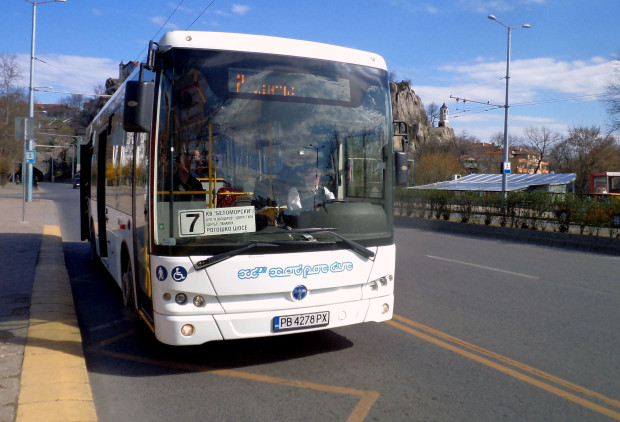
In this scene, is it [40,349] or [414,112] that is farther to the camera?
[414,112]

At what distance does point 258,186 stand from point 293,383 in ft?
5.78

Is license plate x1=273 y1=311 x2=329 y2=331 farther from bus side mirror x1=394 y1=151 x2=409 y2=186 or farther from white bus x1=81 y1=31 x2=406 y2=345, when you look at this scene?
bus side mirror x1=394 y1=151 x2=409 y2=186

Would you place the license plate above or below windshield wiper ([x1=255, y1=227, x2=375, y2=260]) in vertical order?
below

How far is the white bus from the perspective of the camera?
4.80 metres

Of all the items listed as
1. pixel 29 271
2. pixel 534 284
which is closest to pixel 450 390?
pixel 534 284

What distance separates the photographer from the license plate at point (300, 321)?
497 centimetres

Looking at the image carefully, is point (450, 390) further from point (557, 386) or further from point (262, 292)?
point (262, 292)

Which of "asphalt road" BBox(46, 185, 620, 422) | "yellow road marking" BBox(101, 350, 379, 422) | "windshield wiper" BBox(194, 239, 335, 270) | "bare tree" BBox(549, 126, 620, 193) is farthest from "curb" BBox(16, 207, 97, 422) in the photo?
"bare tree" BBox(549, 126, 620, 193)

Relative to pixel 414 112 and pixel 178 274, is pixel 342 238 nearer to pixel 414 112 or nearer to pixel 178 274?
pixel 178 274

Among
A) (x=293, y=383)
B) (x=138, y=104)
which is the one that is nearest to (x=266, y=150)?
(x=138, y=104)

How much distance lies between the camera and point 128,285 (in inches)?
275

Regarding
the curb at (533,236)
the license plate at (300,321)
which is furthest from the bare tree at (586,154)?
the license plate at (300,321)

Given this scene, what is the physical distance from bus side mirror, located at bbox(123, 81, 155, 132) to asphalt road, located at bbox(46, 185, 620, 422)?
224cm

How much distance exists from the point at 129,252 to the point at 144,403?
8.08 ft
